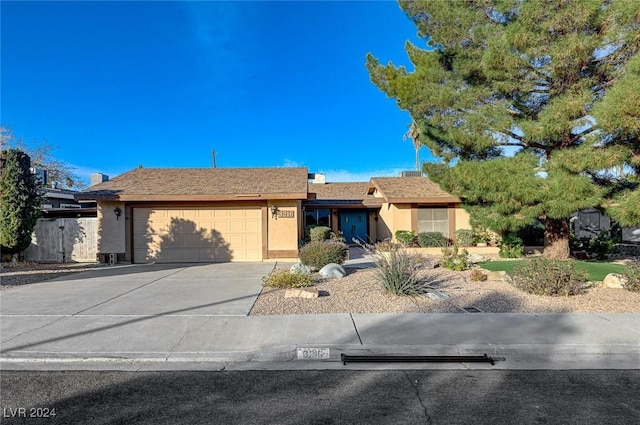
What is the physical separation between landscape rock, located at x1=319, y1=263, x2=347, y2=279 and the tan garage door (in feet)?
16.2

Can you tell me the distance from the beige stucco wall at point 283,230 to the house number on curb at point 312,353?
32.8 ft

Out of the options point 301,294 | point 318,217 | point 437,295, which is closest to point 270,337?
point 301,294

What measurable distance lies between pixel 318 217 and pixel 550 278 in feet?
49.8

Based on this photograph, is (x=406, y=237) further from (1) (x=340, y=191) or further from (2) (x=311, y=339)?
(2) (x=311, y=339)

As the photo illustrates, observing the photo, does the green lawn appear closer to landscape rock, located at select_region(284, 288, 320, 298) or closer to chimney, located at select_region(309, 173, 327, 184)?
landscape rock, located at select_region(284, 288, 320, 298)

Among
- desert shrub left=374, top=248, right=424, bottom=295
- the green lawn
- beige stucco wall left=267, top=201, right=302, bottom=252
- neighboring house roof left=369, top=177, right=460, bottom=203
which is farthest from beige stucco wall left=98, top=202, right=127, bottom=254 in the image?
the green lawn

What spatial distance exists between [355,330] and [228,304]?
297cm

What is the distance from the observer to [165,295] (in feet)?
27.8

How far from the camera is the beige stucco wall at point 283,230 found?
14906 millimetres

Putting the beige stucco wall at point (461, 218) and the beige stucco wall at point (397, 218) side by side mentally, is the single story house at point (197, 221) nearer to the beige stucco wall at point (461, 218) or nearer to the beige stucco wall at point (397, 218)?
the beige stucco wall at point (397, 218)

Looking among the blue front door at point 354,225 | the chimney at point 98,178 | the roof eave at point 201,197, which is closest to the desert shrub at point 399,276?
the roof eave at point 201,197

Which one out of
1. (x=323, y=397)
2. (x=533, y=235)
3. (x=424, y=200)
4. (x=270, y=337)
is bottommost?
(x=323, y=397)

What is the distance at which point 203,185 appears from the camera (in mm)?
15781

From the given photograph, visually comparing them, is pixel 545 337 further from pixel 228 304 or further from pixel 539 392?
pixel 228 304
